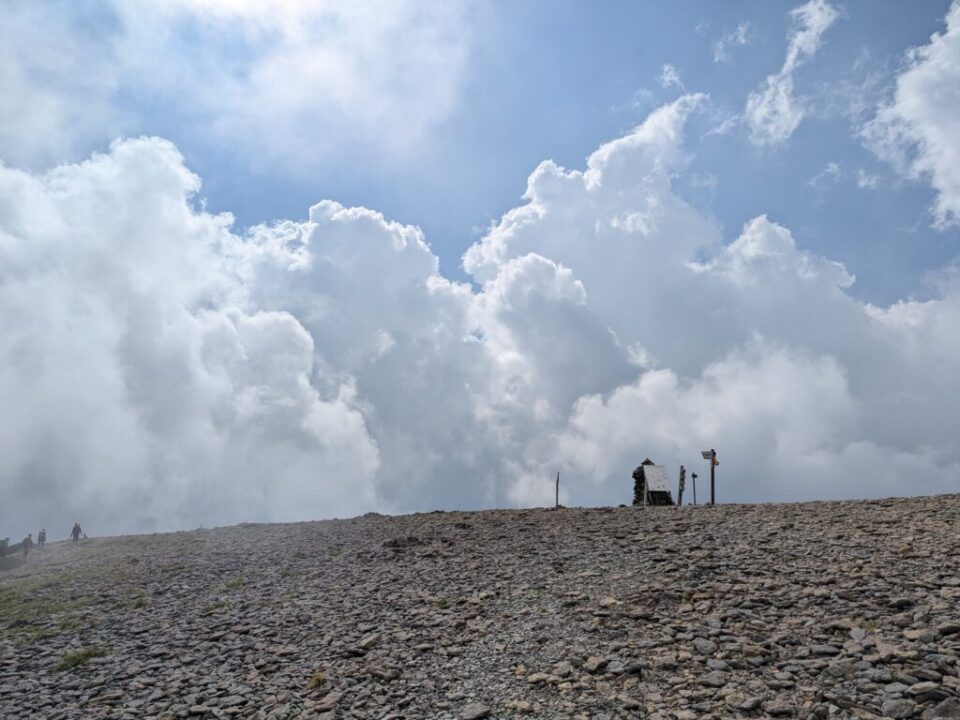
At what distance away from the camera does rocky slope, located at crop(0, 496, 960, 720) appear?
1295 centimetres

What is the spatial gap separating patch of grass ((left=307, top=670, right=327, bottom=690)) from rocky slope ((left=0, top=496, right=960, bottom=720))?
5cm

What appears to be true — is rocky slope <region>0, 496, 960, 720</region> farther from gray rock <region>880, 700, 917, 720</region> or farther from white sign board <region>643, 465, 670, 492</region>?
white sign board <region>643, 465, 670, 492</region>

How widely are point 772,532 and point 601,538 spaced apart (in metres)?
6.35

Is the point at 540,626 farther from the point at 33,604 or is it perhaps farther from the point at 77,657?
the point at 33,604

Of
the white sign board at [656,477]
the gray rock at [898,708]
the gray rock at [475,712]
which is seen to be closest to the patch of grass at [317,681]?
the gray rock at [475,712]

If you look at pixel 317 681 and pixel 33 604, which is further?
pixel 33 604

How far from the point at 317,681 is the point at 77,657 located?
891 cm

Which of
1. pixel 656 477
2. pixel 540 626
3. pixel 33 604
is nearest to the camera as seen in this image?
pixel 540 626

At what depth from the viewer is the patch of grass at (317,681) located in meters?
15.7

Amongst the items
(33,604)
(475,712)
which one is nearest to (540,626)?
(475,712)

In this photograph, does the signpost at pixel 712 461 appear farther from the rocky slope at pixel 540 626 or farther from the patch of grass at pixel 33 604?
the patch of grass at pixel 33 604

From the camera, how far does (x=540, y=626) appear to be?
56.0 ft

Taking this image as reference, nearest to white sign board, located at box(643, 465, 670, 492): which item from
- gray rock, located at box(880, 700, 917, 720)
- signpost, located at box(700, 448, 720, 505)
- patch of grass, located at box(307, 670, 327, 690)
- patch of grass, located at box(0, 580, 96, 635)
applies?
signpost, located at box(700, 448, 720, 505)

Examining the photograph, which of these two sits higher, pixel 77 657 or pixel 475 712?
pixel 475 712
